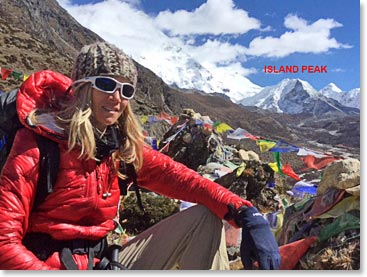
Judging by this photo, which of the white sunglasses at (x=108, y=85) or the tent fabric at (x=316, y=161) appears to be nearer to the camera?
the white sunglasses at (x=108, y=85)

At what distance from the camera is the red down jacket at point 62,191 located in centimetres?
175

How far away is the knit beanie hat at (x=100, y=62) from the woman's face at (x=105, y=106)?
1.8 inches

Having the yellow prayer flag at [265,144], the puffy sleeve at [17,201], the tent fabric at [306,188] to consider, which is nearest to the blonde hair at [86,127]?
the puffy sleeve at [17,201]

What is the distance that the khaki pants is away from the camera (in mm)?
2080

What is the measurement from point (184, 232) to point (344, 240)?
1386mm

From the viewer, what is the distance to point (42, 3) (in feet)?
72.2

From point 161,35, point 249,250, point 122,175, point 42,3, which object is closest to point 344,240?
point 249,250

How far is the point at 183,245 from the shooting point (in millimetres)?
Result: 2121

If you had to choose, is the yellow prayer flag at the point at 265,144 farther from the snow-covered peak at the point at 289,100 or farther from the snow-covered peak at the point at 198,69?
the snow-covered peak at the point at 198,69

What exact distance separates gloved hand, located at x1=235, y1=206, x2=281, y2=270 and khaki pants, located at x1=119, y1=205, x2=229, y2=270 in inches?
3.7

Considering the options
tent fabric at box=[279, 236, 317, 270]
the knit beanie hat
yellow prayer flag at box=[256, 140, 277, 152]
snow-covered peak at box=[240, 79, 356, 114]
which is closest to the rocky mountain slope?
snow-covered peak at box=[240, 79, 356, 114]

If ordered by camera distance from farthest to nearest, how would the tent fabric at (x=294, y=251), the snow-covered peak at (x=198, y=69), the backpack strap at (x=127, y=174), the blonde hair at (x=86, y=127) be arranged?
the snow-covered peak at (x=198, y=69) → the tent fabric at (x=294, y=251) → the backpack strap at (x=127, y=174) → the blonde hair at (x=86, y=127)

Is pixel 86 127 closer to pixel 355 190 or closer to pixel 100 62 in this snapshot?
pixel 100 62

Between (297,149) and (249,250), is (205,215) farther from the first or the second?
(297,149)
